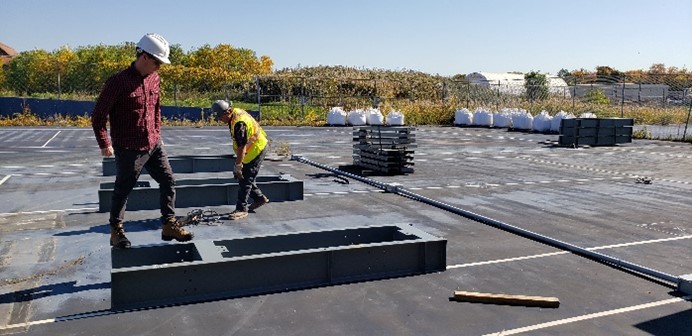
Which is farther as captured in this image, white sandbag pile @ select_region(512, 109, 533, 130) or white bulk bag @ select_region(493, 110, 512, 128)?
white bulk bag @ select_region(493, 110, 512, 128)

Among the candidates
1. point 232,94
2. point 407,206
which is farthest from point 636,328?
point 232,94

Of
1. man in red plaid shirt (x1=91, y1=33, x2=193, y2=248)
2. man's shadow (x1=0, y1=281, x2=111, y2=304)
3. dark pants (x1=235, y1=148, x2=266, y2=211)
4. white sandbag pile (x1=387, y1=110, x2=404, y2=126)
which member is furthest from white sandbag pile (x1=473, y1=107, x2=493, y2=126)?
man's shadow (x1=0, y1=281, x2=111, y2=304)

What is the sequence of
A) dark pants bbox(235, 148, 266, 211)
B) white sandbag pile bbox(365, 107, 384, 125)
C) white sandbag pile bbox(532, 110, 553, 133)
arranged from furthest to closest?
white sandbag pile bbox(365, 107, 384, 125) → white sandbag pile bbox(532, 110, 553, 133) → dark pants bbox(235, 148, 266, 211)

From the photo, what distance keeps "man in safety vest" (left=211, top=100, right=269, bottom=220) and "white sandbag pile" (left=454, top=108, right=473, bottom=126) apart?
24.7 m

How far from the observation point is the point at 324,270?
5.82 metres

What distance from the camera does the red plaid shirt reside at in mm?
5773

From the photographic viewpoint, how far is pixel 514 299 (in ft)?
17.5

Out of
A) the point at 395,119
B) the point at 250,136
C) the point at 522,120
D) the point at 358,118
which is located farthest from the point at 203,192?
the point at 522,120

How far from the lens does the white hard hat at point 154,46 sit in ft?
19.1

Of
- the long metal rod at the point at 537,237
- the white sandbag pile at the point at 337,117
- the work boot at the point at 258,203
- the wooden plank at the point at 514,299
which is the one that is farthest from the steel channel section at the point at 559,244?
the white sandbag pile at the point at 337,117

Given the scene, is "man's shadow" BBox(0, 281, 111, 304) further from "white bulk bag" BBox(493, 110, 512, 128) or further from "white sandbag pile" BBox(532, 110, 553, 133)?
"white bulk bag" BBox(493, 110, 512, 128)

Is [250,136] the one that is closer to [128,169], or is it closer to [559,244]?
[128,169]

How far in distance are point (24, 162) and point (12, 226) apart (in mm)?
8334

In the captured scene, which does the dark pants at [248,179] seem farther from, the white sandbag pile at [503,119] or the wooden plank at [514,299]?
the white sandbag pile at [503,119]
